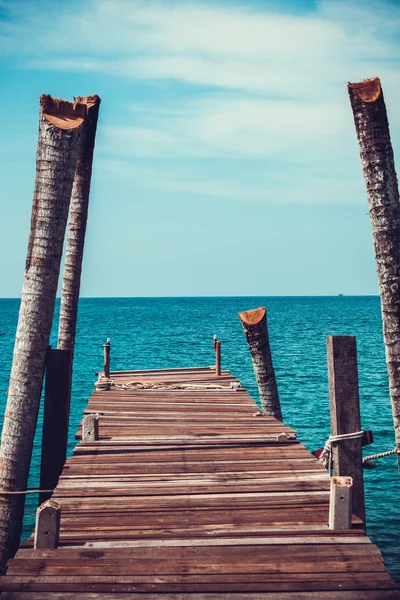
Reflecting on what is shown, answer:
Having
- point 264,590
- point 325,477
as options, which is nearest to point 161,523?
point 264,590

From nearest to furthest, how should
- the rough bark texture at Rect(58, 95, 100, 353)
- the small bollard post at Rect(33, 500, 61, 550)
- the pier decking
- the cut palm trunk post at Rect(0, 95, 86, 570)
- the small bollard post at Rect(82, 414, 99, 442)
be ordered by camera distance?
the pier decking
the small bollard post at Rect(33, 500, 61, 550)
the cut palm trunk post at Rect(0, 95, 86, 570)
the small bollard post at Rect(82, 414, 99, 442)
the rough bark texture at Rect(58, 95, 100, 353)

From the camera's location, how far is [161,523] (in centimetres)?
707

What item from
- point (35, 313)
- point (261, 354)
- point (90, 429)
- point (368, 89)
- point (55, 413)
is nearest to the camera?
point (368, 89)

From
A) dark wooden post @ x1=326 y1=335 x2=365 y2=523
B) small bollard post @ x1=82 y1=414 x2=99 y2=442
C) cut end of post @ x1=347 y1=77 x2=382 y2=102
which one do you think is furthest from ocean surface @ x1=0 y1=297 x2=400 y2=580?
cut end of post @ x1=347 y1=77 x2=382 y2=102

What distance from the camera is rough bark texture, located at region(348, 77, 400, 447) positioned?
6.93 m

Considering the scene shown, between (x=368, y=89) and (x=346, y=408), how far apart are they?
362cm

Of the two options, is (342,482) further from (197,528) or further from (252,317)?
(252,317)

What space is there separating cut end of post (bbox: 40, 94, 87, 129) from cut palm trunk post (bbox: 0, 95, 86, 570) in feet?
0.16

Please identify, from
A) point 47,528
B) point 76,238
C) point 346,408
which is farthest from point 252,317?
point 47,528

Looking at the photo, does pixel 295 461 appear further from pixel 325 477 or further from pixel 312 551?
pixel 312 551

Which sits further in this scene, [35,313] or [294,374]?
[294,374]

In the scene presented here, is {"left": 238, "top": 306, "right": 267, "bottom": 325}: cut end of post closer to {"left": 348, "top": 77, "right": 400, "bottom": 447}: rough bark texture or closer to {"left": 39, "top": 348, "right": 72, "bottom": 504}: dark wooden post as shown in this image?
{"left": 39, "top": 348, "right": 72, "bottom": 504}: dark wooden post

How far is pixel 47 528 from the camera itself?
20.2ft

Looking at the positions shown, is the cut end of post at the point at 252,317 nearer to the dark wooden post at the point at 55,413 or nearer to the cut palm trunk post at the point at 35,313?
the dark wooden post at the point at 55,413
